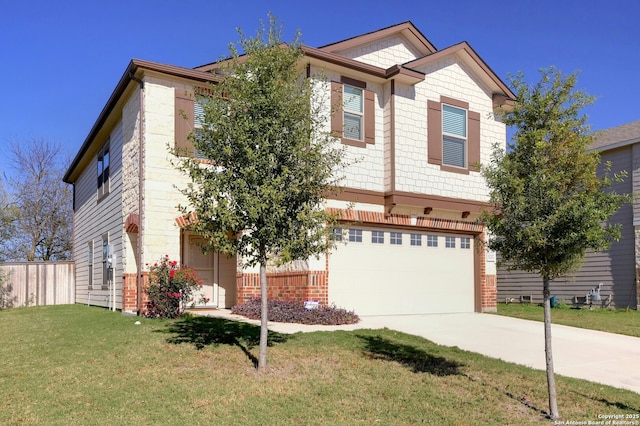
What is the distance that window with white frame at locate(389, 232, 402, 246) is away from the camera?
49.3 feet

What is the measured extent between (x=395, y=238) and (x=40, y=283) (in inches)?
596

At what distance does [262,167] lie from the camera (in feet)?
26.8

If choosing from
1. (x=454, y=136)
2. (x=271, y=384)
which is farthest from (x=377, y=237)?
(x=271, y=384)

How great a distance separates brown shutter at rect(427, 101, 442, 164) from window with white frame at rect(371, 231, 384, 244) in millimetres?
2397

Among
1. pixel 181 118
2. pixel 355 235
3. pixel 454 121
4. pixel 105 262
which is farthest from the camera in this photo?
pixel 105 262

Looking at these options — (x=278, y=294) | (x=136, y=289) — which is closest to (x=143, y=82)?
(x=136, y=289)

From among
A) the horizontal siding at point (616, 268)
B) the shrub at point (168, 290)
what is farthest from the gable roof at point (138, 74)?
the horizontal siding at point (616, 268)

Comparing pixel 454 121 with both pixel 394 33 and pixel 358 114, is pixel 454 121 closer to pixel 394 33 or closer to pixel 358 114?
pixel 394 33

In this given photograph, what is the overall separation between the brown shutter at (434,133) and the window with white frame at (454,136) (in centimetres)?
27

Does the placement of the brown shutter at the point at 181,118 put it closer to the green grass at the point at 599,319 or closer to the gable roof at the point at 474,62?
the gable roof at the point at 474,62

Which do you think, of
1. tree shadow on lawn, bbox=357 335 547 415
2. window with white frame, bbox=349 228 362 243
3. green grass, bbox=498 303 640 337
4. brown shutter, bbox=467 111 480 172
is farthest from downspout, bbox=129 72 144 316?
green grass, bbox=498 303 640 337

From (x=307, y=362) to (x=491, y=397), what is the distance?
2.76 m

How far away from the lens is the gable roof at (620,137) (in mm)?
19078

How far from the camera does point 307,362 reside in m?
8.83
